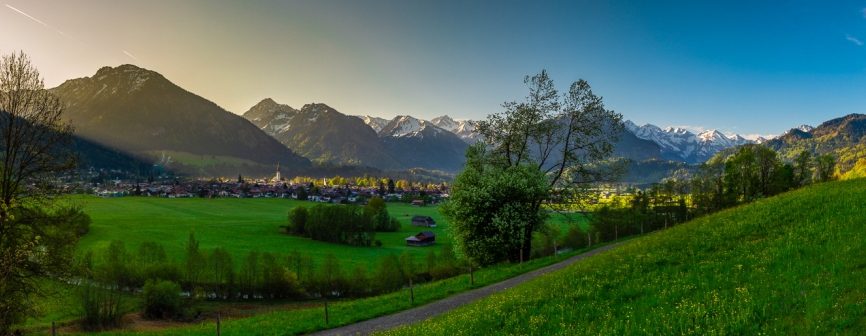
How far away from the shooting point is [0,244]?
96.4 ft

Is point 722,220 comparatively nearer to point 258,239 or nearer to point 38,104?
point 38,104

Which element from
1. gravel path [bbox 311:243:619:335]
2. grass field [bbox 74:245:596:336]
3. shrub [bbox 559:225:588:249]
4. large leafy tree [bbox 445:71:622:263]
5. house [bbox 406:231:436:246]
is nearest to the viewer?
gravel path [bbox 311:243:619:335]

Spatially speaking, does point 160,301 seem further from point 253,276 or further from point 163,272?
point 163,272

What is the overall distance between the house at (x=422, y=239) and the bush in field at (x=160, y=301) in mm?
84489

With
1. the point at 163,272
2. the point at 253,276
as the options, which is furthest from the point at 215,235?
the point at 253,276

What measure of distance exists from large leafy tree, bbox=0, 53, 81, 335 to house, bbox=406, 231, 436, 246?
12389 centimetres

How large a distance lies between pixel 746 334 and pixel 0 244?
39.7 metres

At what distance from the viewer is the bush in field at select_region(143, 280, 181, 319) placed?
74.3 m

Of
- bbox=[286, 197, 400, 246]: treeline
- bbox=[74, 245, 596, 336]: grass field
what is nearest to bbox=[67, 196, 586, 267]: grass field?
bbox=[286, 197, 400, 246]: treeline

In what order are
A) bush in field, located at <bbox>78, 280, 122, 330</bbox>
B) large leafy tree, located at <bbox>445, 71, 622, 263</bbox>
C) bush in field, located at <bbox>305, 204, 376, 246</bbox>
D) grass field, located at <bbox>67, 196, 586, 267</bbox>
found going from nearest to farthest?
large leafy tree, located at <bbox>445, 71, 622, 263</bbox>, bush in field, located at <bbox>78, 280, 122, 330</bbox>, grass field, located at <bbox>67, 196, 586, 267</bbox>, bush in field, located at <bbox>305, 204, 376, 246</bbox>

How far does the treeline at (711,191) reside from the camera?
4112 inches

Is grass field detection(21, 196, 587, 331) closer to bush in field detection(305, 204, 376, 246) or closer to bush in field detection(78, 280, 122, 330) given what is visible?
bush in field detection(305, 204, 376, 246)

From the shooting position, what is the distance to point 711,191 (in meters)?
123

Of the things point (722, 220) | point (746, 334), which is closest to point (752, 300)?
point (746, 334)
